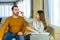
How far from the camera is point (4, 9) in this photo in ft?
18.5

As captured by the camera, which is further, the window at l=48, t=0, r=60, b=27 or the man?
the window at l=48, t=0, r=60, b=27

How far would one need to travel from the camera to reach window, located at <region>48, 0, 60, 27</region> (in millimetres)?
5062

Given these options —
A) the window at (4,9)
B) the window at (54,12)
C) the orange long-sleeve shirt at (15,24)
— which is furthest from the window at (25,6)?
the orange long-sleeve shirt at (15,24)

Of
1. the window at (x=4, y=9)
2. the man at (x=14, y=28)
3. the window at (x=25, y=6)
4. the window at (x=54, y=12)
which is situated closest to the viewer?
the man at (x=14, y=28)

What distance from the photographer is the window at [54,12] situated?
506 centimetres

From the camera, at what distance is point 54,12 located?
5.09m

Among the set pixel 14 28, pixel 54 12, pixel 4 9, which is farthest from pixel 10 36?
pixel 4 9

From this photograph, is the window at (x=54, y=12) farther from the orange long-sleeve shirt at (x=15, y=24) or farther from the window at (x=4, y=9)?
the orange long-sleeve shirt at (x=15, y=24)

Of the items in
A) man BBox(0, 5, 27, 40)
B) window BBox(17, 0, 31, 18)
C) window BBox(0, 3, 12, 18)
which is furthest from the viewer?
window BBox(0, 3, 12, 18)

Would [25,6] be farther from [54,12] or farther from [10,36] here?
[10,36]

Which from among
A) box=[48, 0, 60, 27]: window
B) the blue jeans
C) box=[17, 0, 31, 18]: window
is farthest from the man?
box=[17, 0, 31, 18]: window

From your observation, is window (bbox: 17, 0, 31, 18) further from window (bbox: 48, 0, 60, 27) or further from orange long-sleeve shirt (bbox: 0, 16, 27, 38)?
orange long-sleeve shirt (bbox: 0, 16, 27, 38)

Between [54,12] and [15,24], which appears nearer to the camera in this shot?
[15,24]

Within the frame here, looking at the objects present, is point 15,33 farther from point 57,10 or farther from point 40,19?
point 57,10
